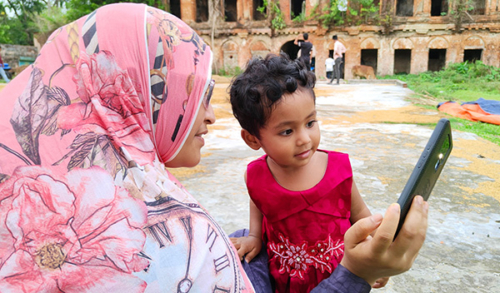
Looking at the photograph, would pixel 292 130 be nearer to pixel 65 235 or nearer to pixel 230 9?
pixel 65 235

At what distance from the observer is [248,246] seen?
1.56 meters

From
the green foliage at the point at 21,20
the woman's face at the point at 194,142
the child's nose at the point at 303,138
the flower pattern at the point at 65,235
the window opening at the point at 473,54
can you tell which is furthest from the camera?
the green foliage at the point at 21,20

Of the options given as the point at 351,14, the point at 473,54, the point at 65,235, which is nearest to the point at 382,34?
the point at 351,14

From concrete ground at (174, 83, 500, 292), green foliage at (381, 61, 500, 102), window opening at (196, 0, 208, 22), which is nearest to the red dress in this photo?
concrete ground at (174, 83, 500, 292)

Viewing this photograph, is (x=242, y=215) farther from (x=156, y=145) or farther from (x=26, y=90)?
(x=26, y=90)

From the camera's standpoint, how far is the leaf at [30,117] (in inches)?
35.4

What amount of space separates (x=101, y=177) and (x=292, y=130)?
2.57 ft

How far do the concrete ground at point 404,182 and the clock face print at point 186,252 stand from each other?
1069mm

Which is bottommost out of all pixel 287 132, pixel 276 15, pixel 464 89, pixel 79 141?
pixel 464 89

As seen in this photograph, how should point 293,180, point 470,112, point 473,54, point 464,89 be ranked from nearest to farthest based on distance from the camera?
point 293,180
point 470,112
point 464,89
point 473,54

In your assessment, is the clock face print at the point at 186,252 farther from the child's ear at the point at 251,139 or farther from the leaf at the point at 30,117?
the child's ear at the point at 251,139

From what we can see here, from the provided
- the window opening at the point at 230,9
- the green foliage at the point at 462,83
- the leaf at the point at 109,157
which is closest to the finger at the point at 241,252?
the leaf at the point at 109,157

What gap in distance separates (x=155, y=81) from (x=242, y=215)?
59.7 inches

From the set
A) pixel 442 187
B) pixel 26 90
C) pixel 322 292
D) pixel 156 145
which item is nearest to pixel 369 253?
pixel 322 292
